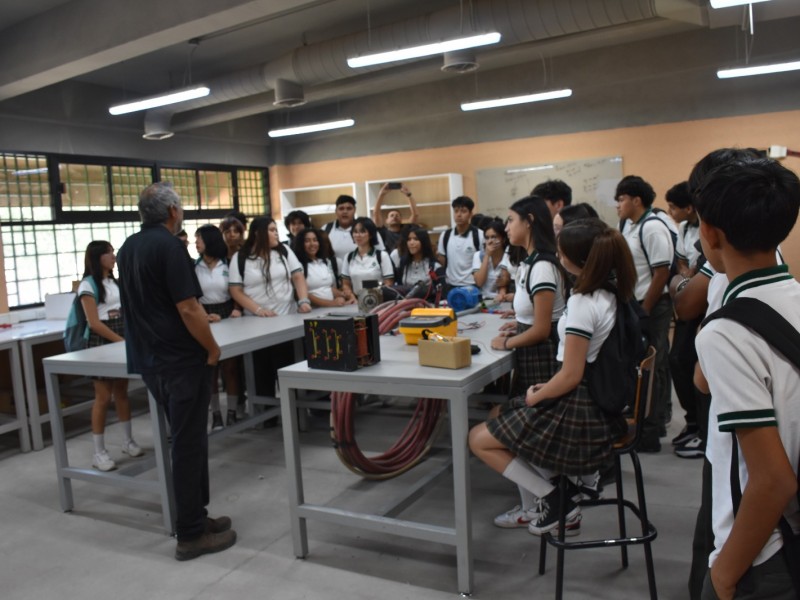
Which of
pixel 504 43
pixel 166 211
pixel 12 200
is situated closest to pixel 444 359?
pixel 166 211

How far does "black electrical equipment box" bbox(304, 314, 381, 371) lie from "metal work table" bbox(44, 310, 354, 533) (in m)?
0.75

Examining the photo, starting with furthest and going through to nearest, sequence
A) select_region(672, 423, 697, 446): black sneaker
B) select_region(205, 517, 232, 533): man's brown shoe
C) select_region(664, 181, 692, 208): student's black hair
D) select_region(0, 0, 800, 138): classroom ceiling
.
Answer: select_region(0, 0, 800, 138): classroom ceiling, select_region(664, 181, 692, 208): student's black hair, select_region(672, 423, 697, 446): black sneaker, select_region(205, 517, 232, 533): man's brown shoe

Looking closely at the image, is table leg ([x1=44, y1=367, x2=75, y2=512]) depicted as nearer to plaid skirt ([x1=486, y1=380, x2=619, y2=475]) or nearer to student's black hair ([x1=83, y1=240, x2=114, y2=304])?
student's black hair ([x1=83, y1=240, x2=114, y2=304])

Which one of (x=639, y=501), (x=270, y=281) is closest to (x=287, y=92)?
(x=270, y=281)

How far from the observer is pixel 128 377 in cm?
318

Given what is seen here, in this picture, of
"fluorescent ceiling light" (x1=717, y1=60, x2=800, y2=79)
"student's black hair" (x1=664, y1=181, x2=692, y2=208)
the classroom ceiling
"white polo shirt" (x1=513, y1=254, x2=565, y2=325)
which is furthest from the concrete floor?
"fluorescent ceiling light" (x1=717, y1=60, x2=800, y2=79)

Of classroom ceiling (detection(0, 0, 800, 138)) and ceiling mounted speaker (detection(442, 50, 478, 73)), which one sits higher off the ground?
classroom ceiling (detection(0, 0, 800, 138))

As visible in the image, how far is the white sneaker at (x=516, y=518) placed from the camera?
288 cm

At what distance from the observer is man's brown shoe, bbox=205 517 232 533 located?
9.77ft

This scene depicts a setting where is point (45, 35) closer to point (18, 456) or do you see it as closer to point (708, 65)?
point (18, 456)

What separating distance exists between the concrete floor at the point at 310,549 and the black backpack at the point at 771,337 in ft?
4.73

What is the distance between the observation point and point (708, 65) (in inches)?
301

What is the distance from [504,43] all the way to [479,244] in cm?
193

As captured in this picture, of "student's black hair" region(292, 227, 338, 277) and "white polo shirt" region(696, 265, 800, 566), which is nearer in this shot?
"white polo shirt" region(696, 265, 800, 566)
